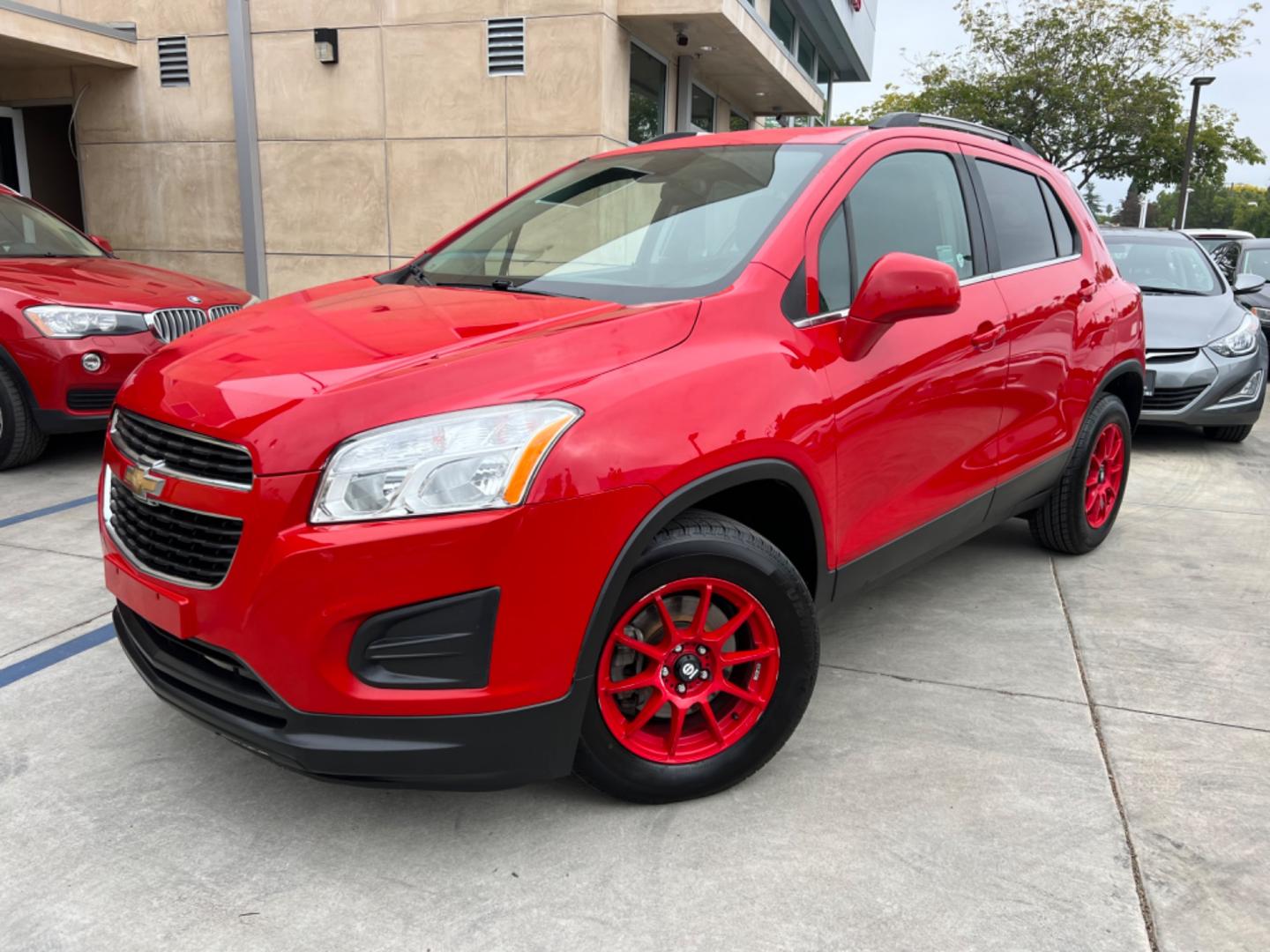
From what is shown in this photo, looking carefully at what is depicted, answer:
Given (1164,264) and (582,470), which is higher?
(1164,264)

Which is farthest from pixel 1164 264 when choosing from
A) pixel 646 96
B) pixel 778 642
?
pixel 778 642

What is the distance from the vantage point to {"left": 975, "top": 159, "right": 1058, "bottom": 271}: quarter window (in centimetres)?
376

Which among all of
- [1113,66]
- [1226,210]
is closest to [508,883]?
[1113,66]

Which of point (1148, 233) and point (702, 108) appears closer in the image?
point (1148, 233)

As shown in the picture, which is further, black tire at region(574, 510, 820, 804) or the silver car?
the silver car

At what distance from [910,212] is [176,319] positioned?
433 cm

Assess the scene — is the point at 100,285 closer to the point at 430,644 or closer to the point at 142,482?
the point at 142,482

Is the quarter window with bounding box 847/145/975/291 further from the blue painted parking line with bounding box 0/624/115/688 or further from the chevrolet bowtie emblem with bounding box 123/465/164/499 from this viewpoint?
the blue painted parking line with bounding box 0/624/115/688

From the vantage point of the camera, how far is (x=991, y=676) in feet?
11.1

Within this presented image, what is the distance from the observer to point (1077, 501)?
14.6ft

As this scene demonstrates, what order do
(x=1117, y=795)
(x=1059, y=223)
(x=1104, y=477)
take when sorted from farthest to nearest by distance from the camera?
(x=1104, y=477)
(x=1059, y=223)
(x=1117, y=795)

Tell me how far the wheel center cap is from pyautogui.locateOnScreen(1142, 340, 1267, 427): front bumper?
5916mm

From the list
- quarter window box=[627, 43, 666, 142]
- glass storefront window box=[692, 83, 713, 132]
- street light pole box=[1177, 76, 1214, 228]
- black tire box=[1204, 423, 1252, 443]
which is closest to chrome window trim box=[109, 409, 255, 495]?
black tire box=[1204, 423, 1252, 443]

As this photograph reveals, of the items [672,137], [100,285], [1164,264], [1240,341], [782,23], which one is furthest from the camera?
[782,23]
